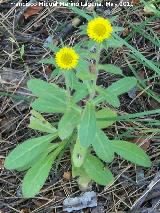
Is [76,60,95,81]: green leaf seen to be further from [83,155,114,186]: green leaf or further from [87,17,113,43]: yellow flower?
[83,155,114,186]: green leaf

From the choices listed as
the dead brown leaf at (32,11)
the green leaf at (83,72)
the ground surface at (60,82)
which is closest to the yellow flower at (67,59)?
the green leaf at (83,72)

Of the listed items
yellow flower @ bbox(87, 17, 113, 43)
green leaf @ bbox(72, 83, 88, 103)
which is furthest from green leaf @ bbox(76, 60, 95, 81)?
yellow flower @ bbox(87, 17, 113, 43)

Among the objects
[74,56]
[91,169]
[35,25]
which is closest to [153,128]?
[91,169]

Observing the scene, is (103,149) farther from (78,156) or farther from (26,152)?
(26,152)

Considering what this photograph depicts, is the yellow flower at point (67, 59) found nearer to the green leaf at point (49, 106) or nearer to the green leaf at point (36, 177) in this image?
the green leaf at point (49, 106)

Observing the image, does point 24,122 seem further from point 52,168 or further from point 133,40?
point 133,40
